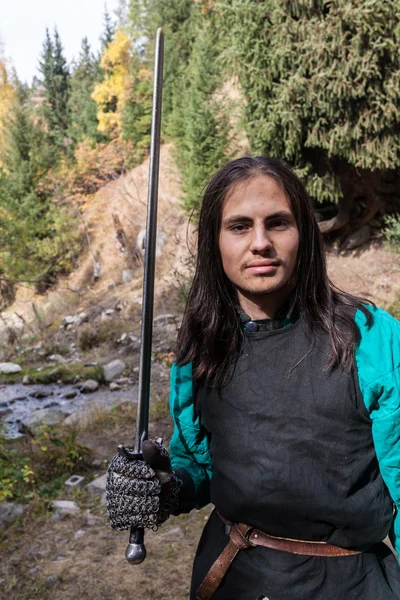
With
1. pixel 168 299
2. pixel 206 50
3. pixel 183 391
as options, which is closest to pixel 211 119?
pixel 206 50

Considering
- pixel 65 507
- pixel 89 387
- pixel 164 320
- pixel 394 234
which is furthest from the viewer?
pixel 164 320

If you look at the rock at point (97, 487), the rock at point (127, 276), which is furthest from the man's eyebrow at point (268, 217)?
the rock at point (127, 276)

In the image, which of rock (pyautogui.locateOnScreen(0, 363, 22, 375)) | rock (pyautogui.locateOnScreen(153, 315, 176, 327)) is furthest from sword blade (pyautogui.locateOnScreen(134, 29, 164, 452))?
rock (pyautogui.locateOnScreen(0, 363, 22, 375))

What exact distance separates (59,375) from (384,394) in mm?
9410

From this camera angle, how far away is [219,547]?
1337 millimetres

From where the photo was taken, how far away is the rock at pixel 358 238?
1041 centimetres

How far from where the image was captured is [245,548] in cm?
126

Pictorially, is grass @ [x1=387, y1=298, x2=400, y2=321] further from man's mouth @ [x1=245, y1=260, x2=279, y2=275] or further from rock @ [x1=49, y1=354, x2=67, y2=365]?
rock @ [x1=49, y1=354, x2=67, y2=365]

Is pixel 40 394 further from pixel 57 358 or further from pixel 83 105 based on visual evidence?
pixel 83 105

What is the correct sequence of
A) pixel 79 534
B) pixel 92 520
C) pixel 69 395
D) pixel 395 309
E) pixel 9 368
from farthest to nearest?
pixel 9 368, pixel 69 395, pixel 395 309, pixel 92 520, pixel 79 534

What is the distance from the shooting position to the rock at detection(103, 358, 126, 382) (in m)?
9.12

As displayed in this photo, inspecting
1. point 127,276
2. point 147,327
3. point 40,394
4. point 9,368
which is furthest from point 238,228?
point 127,276

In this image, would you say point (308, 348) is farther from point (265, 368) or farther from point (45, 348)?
point (45, 348)

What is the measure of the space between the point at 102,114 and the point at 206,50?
1243 cm
